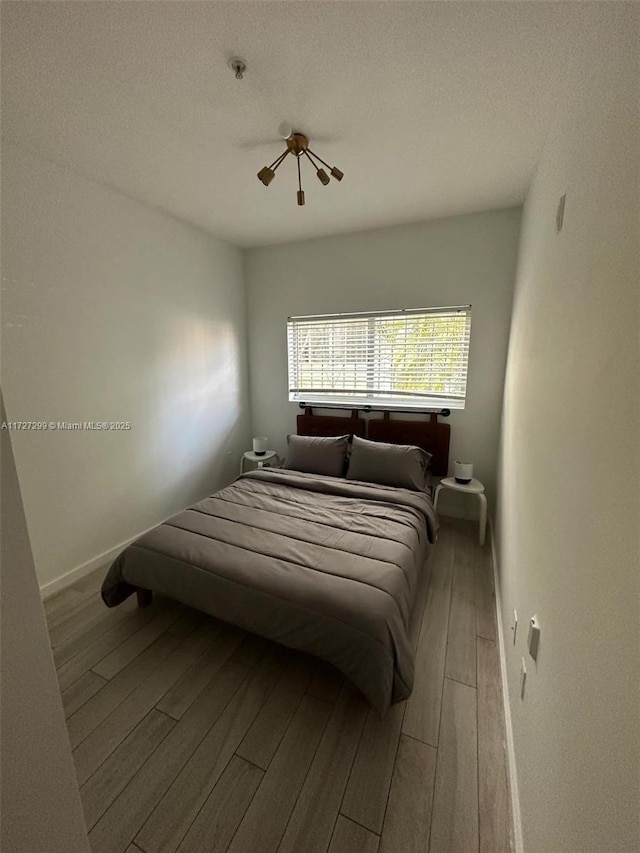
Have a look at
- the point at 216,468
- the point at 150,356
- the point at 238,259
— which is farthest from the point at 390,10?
the point at 216,468

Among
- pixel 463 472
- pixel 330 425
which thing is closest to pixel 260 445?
Result: pixel 330 425

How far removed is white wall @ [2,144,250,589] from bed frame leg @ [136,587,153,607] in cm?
65

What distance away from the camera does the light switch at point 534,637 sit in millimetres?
993

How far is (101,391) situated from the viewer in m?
2.24

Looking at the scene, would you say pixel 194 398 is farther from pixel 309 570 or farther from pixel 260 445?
pixel 309 570

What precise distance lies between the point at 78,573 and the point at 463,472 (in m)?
2.87

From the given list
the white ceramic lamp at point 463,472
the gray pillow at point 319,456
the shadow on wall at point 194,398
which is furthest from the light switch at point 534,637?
the shadow on wall at point 194,398

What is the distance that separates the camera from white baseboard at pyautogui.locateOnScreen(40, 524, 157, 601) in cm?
201

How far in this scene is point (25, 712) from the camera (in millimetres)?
508

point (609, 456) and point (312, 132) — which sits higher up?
point (312, 132)

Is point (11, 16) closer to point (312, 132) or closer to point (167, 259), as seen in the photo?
point (312, 132)

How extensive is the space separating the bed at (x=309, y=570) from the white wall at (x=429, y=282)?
1.05m

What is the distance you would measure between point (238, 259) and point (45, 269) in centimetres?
182

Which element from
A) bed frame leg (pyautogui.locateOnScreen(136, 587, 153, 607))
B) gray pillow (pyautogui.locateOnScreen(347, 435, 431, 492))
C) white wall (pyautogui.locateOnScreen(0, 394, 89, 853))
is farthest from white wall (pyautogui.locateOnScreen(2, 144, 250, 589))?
white wall (pyautogui.locateOnScreen(0, 394, 89, 853))
